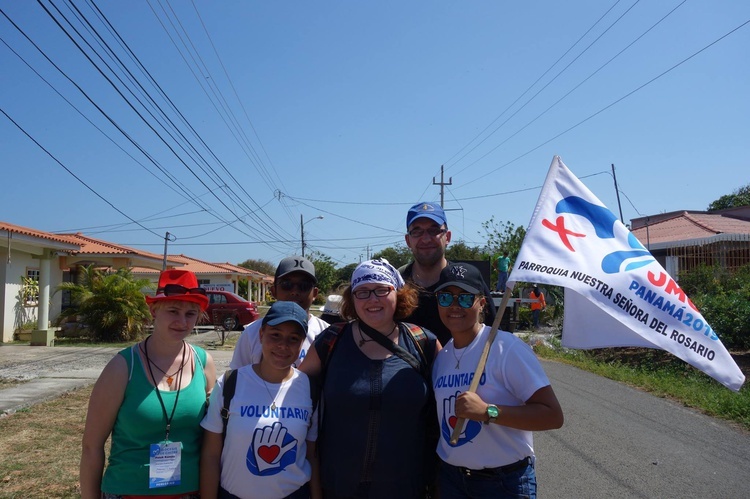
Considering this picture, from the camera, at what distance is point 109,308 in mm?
18328

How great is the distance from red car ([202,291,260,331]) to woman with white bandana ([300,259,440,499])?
22.0 meters

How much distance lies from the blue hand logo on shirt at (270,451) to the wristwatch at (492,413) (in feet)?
2.88

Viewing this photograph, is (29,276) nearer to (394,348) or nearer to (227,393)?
(227,393)

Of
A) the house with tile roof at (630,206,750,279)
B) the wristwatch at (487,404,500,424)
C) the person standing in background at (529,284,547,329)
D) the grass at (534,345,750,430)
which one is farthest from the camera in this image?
the person standing in background at (529,284,547,329)

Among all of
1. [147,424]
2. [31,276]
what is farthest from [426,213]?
[31,276]

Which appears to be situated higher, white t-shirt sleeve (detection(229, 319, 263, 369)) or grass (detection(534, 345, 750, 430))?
white t-shirt sleeve (detection(229, 319, 263, 369))

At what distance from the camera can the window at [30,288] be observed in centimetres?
1845

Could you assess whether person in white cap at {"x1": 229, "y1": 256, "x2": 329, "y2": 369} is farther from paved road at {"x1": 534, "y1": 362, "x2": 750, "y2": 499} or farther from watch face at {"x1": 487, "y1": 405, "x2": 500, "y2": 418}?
paved road at {"x1": 534, "y1": 362, "x2": 750, "y2": 499}

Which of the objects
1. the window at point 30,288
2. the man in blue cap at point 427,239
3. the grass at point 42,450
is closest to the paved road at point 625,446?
the grass at point 42,450

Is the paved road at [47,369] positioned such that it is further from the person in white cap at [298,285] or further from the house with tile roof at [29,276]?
the person in white cap at [298,285]

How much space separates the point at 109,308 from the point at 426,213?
1717cm

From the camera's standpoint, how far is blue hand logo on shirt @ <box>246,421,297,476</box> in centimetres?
259

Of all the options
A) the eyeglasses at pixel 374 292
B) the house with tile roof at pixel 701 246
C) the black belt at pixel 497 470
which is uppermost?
the house with tile roof at pixel 701 246

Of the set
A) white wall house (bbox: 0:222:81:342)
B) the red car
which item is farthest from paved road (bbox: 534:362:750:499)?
the red car
